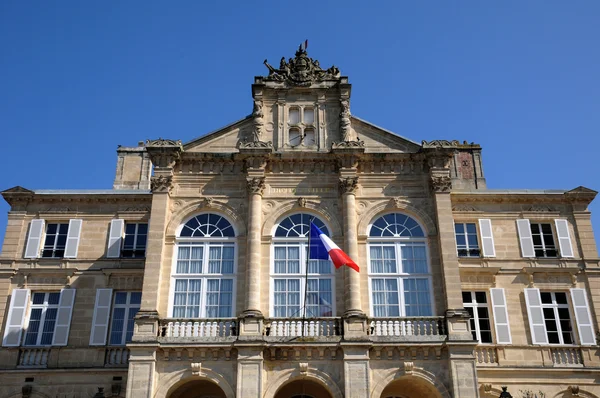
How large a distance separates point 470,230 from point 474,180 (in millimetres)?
5800

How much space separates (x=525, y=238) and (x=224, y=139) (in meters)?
13.0

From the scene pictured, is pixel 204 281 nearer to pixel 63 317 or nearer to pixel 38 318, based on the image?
pixel 63 317

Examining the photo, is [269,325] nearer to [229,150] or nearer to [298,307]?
[298,307]

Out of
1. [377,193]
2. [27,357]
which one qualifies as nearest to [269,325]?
[377,193]

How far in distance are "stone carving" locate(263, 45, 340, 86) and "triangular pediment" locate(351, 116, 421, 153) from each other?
231cm

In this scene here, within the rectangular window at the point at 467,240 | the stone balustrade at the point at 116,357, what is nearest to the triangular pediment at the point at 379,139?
the rectangular window at the point at 467,240

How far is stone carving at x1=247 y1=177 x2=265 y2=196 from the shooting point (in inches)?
974

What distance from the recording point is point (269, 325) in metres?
22.5

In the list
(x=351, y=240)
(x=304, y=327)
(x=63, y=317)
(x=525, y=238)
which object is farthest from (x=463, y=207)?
(x=63, y=317)

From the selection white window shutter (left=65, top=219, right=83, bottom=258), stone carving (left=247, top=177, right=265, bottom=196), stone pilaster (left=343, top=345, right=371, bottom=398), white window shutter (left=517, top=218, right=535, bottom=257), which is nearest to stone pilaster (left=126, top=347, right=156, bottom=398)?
stone pilaster (left=343, top=345, right=371, bottom=398)

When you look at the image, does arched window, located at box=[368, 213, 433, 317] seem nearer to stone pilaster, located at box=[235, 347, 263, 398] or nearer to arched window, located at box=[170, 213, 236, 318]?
stone pilaster, located at box=[235, 347, 263, 398]

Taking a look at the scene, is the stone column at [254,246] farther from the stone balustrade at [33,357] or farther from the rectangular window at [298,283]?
the stone balustrade at [33,357]

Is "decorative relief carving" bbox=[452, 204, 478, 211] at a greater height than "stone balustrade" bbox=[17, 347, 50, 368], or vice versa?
"decorative relief carving" bbox=[452, 204, 478, 211]

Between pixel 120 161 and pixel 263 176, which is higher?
pixel 120 161
